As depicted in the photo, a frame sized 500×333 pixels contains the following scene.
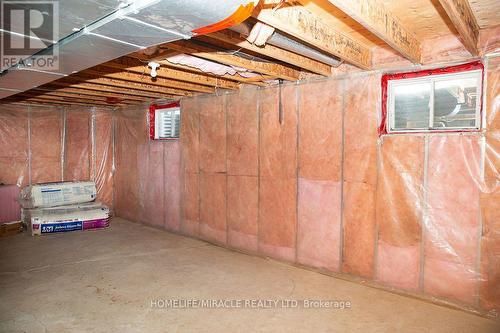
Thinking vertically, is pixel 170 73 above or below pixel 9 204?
above

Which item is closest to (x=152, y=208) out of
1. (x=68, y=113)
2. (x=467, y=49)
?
(x=68, y=113)

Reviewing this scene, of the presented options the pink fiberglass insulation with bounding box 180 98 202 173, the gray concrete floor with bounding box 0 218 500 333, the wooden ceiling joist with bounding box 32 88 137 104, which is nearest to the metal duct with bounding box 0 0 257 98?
the gray concrete floor with bounding box 0 218 500 333

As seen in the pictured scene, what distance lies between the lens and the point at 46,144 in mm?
6395

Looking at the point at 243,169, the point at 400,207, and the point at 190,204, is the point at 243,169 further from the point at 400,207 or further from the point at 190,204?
the point at 400,207

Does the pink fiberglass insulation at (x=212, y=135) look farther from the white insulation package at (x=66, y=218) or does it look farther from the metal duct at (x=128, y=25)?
the metal duct at (x=128, y=25)

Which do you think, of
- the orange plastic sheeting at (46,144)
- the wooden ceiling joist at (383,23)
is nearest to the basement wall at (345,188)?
the wooden ceiling joist at (383,23)

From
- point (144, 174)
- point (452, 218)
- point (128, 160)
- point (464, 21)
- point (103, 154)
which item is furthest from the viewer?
point (103, 154)

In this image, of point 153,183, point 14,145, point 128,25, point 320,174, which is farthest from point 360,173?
point 14,145

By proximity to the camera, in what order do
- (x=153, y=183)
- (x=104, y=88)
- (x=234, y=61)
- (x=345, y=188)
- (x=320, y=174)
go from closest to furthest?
1. (x=234, y=61)
2. (x=345, y=188)
3. (x=320, y=174)
4. (x=104, y=88)
5. (x=153, y=183)

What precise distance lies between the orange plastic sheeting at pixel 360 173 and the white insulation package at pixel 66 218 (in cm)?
464

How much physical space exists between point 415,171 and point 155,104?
4.58 metres

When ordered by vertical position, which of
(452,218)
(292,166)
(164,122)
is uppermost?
(164,122)

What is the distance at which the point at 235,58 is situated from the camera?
313 centimetres

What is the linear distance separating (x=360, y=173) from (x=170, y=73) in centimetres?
246
